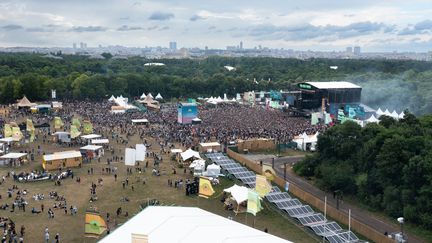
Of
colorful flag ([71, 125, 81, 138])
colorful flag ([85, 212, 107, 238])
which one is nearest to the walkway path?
colorful flag ([85, 212, 107, 238])

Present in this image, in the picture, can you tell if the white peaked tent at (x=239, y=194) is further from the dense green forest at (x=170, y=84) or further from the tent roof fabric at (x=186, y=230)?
the dense green forest at (x=170, y=84)

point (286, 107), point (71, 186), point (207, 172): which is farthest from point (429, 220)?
point (286, 107)

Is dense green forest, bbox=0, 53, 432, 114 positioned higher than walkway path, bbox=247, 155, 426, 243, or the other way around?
dense green forest, bbox=0, 53, 432, 114

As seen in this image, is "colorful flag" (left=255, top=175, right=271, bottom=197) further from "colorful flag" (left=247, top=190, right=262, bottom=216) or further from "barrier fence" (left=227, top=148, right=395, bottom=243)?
"barrier fence" (left=227, top=148, right=395, bottom=243)

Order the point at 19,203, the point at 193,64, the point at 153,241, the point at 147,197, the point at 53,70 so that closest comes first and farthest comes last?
the point at 153,241
the point at 19,203
the point at 147,197
the point at 53,70
the point at 193,64

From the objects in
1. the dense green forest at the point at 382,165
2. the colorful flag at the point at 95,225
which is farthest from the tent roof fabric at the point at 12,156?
the dense green forest at the point at 382,165

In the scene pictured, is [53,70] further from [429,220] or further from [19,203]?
[429,220]
